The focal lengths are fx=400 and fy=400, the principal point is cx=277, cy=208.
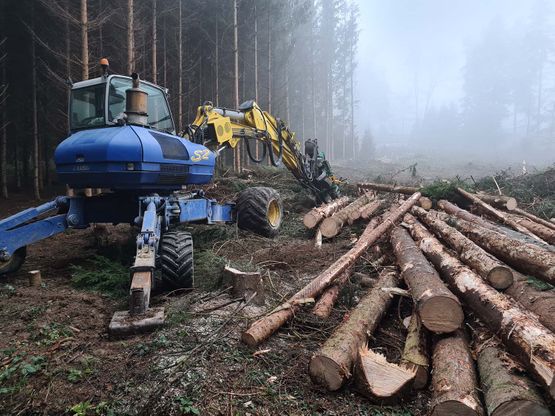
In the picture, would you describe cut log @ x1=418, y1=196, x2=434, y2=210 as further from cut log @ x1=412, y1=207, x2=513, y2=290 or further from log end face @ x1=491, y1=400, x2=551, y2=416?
log end face @ x1=491, y1=400, x2=551, y2=416

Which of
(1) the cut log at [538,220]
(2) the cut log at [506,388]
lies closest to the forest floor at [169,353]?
(2) the cut log at [506,388]

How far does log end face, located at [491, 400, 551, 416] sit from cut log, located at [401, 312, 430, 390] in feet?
2.44

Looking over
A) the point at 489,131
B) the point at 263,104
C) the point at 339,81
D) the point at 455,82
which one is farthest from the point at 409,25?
Result: the point at 263,104

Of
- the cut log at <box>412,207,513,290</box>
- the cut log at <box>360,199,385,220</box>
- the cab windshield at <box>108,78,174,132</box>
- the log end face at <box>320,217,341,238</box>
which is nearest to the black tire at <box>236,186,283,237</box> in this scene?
the log end face at <box>320,217,341,238</box>

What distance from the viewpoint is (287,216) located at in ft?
36.8

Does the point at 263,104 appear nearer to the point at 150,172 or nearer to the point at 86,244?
the point at 86,244

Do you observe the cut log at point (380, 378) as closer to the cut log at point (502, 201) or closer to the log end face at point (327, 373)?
the log end face at point (327, 373)

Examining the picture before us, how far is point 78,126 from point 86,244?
317 cm

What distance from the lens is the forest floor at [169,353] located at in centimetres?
300

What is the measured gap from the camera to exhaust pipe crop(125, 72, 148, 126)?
19.2ft

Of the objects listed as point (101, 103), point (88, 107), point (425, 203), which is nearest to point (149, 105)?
point (101, 103)

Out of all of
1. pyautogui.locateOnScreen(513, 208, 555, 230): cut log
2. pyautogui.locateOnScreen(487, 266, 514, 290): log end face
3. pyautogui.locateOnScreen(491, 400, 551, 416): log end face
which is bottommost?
pyautogui.locateOnScreen(491, 400, 551, 416): log end face

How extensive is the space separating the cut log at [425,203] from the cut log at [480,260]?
338 cm

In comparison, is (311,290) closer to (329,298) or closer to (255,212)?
(329,298)
